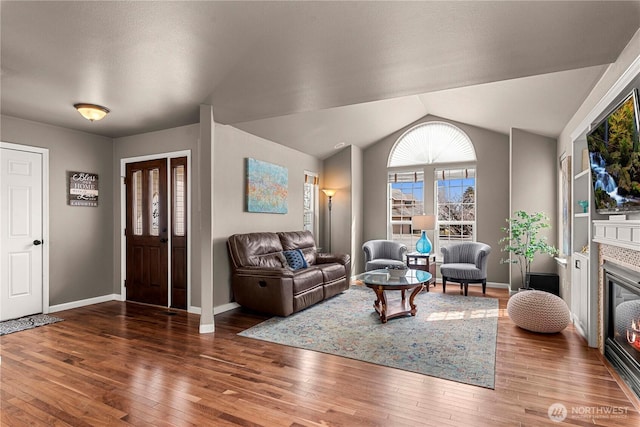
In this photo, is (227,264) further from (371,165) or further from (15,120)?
(371,165)

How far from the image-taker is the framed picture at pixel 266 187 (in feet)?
16.9

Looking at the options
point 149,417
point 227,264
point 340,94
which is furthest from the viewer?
point 227,264

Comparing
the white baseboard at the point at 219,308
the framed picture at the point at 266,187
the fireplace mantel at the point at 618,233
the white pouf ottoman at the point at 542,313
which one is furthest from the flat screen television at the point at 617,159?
the white baseboard at the point at 219,308

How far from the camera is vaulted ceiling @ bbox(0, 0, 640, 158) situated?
2.10 meters

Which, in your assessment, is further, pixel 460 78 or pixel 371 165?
pixel 371 165

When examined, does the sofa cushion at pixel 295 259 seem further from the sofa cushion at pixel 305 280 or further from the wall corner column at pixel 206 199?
the wall corner column at pixel 206 199

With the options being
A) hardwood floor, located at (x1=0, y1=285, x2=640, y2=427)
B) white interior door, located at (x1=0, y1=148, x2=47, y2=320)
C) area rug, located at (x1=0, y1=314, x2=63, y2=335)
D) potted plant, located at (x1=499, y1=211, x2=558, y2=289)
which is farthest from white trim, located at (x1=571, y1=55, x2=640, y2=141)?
white interior door, located at (x1=0, y1=148, x2=47, y2=320)

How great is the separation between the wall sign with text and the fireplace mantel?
6181 millimetres

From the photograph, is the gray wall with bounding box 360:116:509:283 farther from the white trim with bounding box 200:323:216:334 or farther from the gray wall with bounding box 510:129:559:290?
the white trim with bounding box 200:323:216:334

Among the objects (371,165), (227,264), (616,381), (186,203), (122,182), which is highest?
(371,165)

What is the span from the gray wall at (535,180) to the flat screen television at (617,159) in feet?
8.85

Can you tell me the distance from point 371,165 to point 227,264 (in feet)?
13.3

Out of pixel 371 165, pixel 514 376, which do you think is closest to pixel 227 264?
pixel 514 376

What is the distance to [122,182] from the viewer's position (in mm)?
5309
